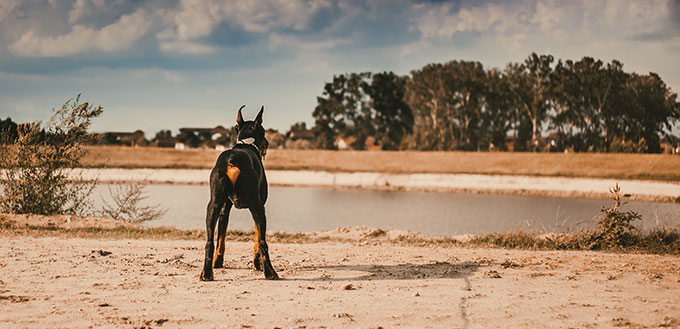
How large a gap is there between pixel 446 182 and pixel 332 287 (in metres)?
42.2

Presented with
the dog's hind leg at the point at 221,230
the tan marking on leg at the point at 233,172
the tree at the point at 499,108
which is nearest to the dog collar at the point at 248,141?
the tan marking on leg at the point at 233,172

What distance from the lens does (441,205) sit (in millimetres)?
34188

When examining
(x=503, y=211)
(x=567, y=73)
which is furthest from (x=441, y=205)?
(x=567, y=73)

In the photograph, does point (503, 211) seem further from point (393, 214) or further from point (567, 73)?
point (567, 73)

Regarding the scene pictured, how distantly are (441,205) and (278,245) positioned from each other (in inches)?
837

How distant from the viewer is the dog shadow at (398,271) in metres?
10.2

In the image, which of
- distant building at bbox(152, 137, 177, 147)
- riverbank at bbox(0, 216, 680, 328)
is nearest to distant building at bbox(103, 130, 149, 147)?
distant building at bbox(152, 137, 177, 147)

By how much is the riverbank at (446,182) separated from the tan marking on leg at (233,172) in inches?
1282

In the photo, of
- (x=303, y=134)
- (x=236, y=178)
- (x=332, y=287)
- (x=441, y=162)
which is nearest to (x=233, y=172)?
(x=236, y=178)

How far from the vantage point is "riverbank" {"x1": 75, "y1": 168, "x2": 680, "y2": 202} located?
42375 mm

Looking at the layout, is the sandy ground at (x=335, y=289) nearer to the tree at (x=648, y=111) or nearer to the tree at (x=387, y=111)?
the tree at (x=648, y=111)

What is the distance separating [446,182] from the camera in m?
50.5

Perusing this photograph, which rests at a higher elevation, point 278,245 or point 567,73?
point 567,73

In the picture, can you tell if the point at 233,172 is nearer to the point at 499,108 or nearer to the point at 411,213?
the point at 411,213
